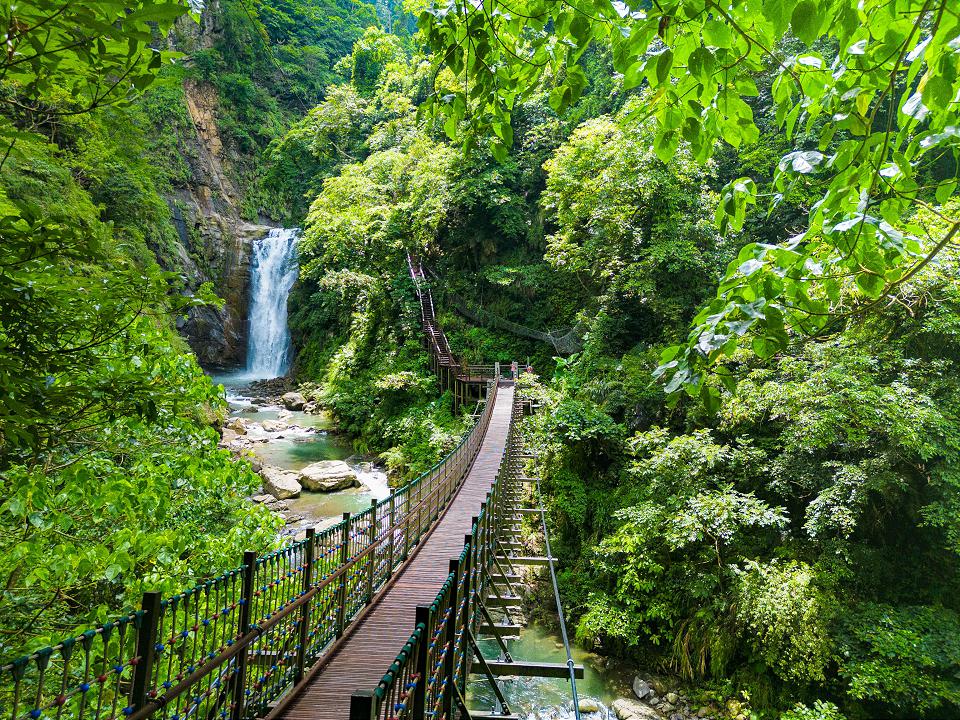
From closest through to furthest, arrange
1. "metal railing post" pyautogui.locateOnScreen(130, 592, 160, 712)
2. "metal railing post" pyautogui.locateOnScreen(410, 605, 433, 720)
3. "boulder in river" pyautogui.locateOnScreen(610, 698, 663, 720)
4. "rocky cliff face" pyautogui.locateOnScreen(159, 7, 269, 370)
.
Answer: "metal railing post" pyautogui.locateOnScreen(410, 605, 433, 720) < "metal railing post" pyautogui.locateOnScreen(130, 592, 160, 712) < "boulder in river" pyautogui.locateOnScreen(610, 698, 663, 720) < "rocky cliff face" pyautogui.locateOnScreen(159, 7, 269, 370)

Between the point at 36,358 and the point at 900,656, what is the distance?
32.4 feet

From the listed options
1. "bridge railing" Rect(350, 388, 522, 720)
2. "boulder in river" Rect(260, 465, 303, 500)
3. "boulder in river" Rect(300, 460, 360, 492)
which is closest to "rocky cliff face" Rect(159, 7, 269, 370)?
"boulder in river" Rect(260, 465, 303, 500)

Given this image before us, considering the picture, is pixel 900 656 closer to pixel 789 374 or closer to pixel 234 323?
pixel 789 374

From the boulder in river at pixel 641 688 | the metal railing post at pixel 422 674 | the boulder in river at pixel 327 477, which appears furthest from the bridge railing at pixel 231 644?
the boulder in river at pixel 327 477

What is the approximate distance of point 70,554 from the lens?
346cm

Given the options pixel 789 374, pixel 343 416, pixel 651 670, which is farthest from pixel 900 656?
pixel 343 416

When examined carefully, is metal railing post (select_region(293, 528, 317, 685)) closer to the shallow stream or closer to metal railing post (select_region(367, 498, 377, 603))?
metal railing post (select_region(367, 498, 377, 603))

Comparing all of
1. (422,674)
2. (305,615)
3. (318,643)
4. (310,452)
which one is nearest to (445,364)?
(310,452)

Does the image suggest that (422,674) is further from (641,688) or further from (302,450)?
(302,450)

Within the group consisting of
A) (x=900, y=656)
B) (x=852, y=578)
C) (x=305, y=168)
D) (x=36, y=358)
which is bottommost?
(x=900, y=656)

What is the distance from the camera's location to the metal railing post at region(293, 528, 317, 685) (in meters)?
3.71

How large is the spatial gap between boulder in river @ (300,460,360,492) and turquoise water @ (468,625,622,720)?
582 centimetres

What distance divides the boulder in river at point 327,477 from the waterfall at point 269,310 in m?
13.0

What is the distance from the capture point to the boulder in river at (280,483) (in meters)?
12.5
